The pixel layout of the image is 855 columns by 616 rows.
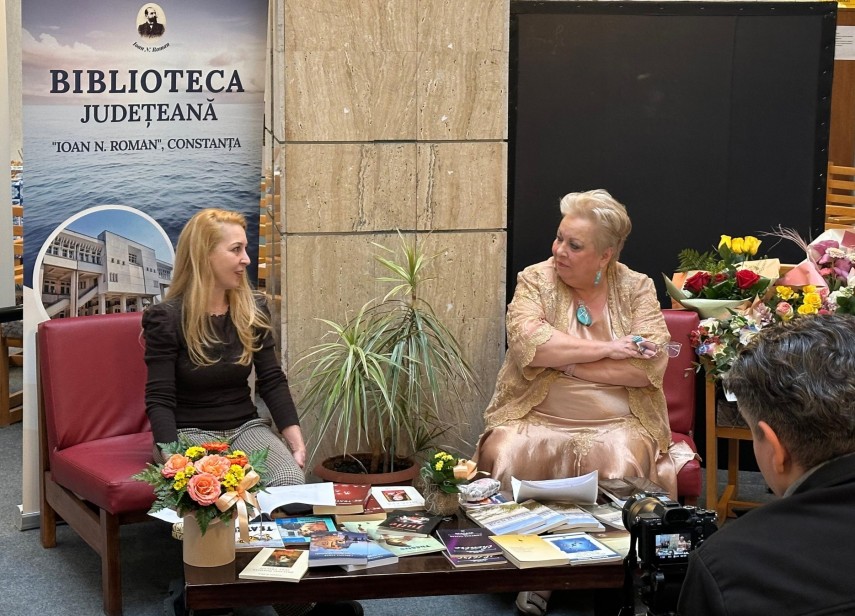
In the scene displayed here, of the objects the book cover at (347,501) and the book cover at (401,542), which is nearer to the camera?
the book cover at (401,542)

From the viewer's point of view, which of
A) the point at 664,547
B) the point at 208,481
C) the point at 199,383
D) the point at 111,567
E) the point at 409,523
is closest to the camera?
the point at 664,547

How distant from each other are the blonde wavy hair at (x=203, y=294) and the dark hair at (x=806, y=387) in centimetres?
249

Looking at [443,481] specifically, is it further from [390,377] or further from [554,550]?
[390,377]

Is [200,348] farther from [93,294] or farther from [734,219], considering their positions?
[734,219]

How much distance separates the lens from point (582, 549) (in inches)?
112

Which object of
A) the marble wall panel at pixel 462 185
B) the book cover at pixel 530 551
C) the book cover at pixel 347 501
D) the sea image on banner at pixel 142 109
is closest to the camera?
the book cover at pixel 530 551

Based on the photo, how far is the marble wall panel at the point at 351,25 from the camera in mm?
4191

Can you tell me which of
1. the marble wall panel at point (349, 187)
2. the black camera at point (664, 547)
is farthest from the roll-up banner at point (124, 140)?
the black camera at point (664, 547)

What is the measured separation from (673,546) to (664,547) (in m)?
0.02

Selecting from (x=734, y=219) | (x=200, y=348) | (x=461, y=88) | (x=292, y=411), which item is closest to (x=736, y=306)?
(x=734, y=219)

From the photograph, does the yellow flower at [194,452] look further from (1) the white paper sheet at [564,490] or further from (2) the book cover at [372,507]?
(1) the white paper sheet at [564,490]

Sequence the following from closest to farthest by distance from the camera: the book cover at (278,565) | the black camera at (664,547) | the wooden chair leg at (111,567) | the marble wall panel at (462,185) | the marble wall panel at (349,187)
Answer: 1. the black camera at (664,547)
2. the book cover at (278,565)
3. the wooden chair leg at (111,567)
4. the marble wall panel at (349,187)
5. the marble wall panel at (462,185)

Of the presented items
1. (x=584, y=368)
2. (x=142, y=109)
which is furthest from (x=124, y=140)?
(x=584, y=368)

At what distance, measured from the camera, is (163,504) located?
2.75 m
